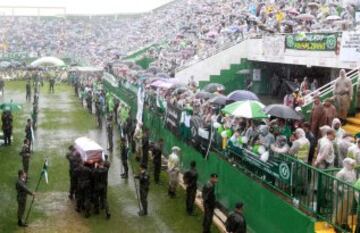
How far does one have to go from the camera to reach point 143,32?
60.7 m

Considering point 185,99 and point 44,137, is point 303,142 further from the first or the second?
point 44,137

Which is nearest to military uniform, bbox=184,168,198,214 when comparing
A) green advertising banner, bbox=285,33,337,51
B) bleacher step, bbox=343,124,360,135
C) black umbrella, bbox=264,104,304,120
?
black umbrella, bbox=264,104,304,120

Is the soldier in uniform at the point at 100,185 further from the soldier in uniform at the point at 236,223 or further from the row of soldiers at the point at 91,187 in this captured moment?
the soldier in uniform at the point at 236,223

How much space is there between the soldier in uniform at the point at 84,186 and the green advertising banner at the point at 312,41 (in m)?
10.5

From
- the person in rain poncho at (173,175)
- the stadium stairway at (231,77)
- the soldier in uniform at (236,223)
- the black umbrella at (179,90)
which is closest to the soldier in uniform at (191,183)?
the person in rain poncho at (173,175)

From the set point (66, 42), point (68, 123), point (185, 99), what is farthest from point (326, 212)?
point (66, 42)

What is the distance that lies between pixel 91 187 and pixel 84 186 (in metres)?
0.20

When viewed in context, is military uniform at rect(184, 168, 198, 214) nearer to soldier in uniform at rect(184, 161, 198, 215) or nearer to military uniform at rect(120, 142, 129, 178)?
soldier in uniform at rect(184, 161, 198, 215)

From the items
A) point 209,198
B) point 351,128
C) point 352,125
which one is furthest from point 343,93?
point 209,198

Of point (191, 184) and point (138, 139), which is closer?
point (191, 184)

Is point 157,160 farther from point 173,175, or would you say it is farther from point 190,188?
point 190,188

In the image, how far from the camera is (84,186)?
14.1 m

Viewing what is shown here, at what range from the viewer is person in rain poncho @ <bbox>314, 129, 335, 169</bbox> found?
426 inches

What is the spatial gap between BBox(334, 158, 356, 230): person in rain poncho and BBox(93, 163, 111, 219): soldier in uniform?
6484 millimetres
